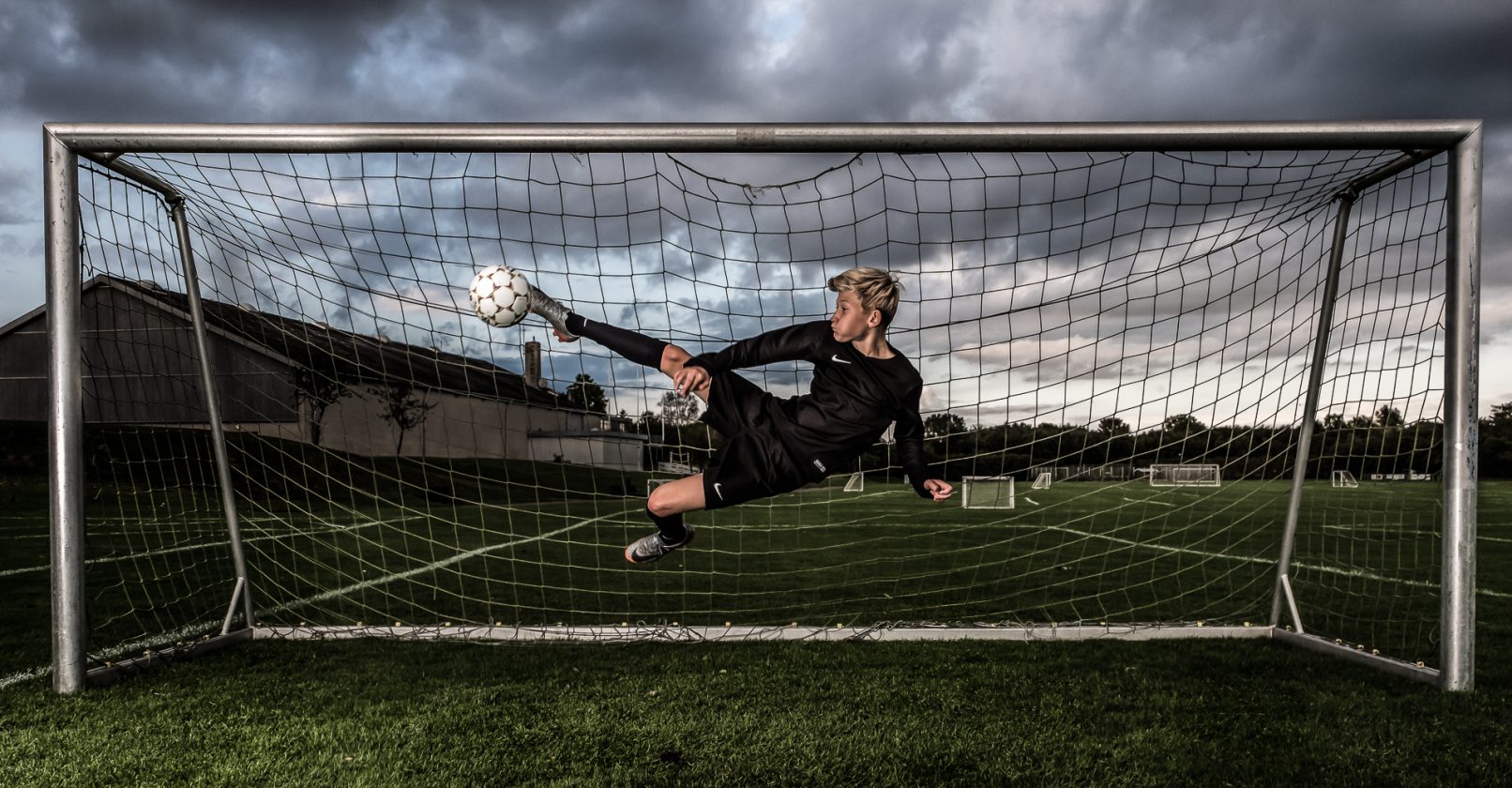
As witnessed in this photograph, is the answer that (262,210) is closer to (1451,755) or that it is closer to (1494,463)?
(1451,755)

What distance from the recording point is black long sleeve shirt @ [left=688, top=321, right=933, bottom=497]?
4.28 metres

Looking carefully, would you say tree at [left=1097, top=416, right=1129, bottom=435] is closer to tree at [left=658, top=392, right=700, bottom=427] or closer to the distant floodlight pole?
tree at [left=658, top=392, right=700, bottom=427]

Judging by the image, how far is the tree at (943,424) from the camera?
447cm

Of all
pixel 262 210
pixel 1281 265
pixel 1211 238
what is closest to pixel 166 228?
pixel 262 210

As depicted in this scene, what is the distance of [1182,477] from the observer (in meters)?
7.18

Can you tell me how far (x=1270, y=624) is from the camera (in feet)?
17.5

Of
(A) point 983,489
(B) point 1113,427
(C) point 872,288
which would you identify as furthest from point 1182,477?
(C) point 872,288

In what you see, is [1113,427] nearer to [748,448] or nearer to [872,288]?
[872,288]

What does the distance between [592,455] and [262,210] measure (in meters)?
2.34

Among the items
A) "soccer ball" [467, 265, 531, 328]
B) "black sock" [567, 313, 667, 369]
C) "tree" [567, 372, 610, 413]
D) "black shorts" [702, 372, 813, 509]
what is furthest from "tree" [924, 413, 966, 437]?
"soccer ball" [467, 265, 531, 328]

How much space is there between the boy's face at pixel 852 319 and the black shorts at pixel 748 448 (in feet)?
1.65

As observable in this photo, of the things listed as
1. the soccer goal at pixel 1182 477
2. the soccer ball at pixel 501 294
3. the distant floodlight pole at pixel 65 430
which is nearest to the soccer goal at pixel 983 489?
the soccer goal at pixel 1182 477

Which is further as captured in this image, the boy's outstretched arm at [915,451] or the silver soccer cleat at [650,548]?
the silver soccer cleat at [650,548]

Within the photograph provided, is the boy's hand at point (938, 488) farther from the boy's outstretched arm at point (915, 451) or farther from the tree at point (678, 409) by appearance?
the tree at point (678, 409)
